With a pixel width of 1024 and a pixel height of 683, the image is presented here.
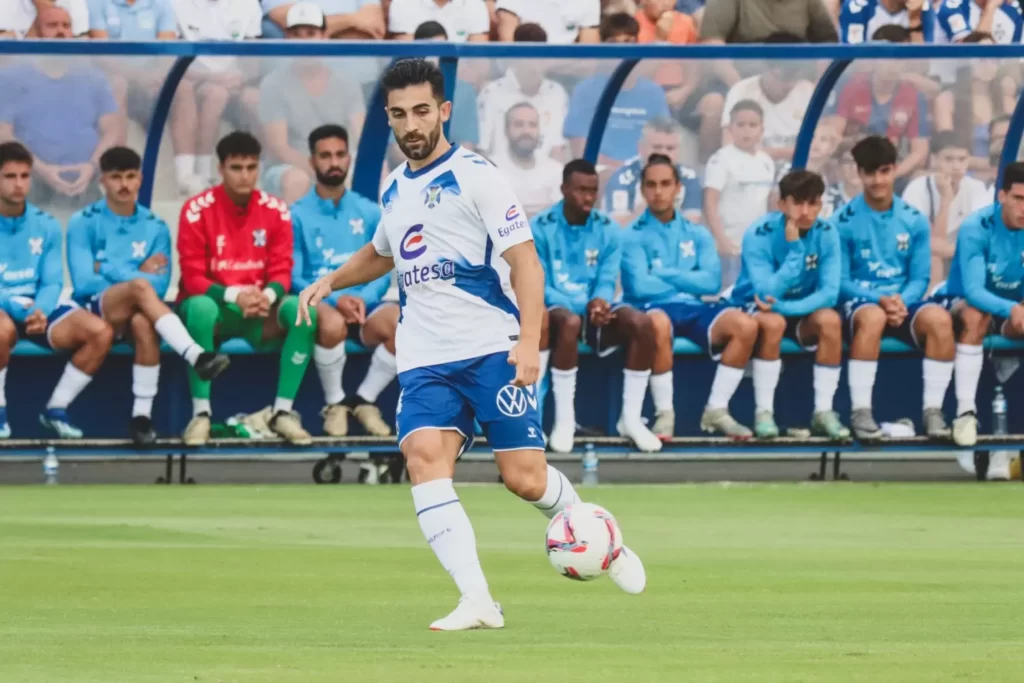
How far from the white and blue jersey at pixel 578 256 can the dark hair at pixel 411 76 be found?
691cm

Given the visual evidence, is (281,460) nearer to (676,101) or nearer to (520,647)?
(676,101)

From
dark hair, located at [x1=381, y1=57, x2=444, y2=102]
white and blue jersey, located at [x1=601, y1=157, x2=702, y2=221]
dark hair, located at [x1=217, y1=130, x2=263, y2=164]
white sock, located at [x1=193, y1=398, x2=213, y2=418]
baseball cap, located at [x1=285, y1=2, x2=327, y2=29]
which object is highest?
baseball cap, located at [x1=285, y1=2, x2=327, y2=29]

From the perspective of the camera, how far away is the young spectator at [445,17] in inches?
631

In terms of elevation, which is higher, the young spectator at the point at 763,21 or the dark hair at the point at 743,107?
the young spectator at the point at 763,21

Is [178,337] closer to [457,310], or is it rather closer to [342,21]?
[342,21]

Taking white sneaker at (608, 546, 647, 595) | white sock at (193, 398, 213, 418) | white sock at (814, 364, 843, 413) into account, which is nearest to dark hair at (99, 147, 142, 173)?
white sock at (193, 398, 213, 418)

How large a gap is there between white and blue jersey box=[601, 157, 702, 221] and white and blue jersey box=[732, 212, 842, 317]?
81 centimetres

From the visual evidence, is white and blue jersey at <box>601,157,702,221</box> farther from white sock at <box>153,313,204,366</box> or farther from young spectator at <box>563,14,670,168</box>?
white sock at <box>153,313,204,366</box>

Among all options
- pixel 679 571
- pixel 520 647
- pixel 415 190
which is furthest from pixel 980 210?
pixel 520 647

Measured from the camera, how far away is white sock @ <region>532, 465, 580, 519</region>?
7188mm

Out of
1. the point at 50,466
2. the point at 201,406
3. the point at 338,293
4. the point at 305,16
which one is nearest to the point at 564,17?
the point at 305,16

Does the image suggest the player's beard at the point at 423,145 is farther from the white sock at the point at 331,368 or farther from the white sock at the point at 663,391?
the white sock at the point at 663,391

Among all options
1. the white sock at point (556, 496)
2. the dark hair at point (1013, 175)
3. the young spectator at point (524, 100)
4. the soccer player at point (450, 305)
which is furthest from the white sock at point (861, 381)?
the soccer player at point (450, 305)

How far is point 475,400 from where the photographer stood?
6.99 m
